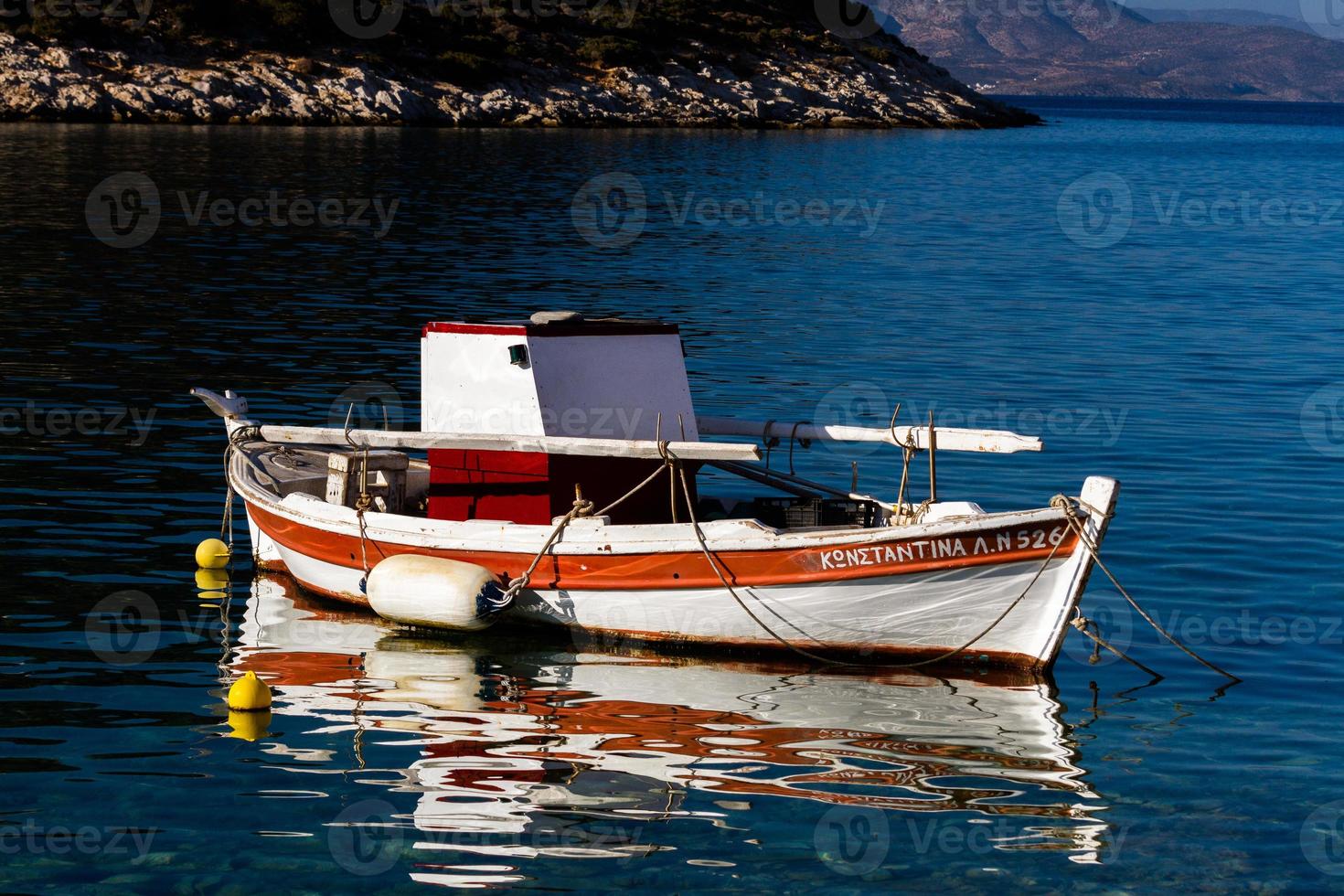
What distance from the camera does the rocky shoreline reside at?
8494 centimetres

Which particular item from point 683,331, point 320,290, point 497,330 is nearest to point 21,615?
point 497,330

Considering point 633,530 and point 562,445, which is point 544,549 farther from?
point 562,445

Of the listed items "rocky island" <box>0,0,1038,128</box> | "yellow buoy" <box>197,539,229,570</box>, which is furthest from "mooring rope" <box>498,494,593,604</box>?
"rocky island" <box>0,0,1038,128</box>

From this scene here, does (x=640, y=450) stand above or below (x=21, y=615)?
above

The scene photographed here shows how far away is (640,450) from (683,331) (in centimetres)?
1931

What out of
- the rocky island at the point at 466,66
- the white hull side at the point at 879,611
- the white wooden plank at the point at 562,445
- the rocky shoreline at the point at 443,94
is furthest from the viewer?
the rocky island at the point at 466,66

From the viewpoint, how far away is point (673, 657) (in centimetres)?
1504

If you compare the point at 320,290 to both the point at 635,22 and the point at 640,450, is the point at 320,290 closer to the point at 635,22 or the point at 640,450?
the point at 640,450

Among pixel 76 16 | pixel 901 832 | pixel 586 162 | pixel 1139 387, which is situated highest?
pixel 76 16

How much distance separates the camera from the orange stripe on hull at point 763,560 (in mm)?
13578

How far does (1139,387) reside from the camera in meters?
28.6

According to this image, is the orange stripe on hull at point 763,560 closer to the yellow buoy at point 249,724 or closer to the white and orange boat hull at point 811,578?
the white and orange boat hull at point 811,578

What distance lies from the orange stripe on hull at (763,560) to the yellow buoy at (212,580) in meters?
1.72

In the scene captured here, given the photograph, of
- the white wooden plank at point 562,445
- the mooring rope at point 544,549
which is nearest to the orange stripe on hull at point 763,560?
the mooring rope at point 544,549
